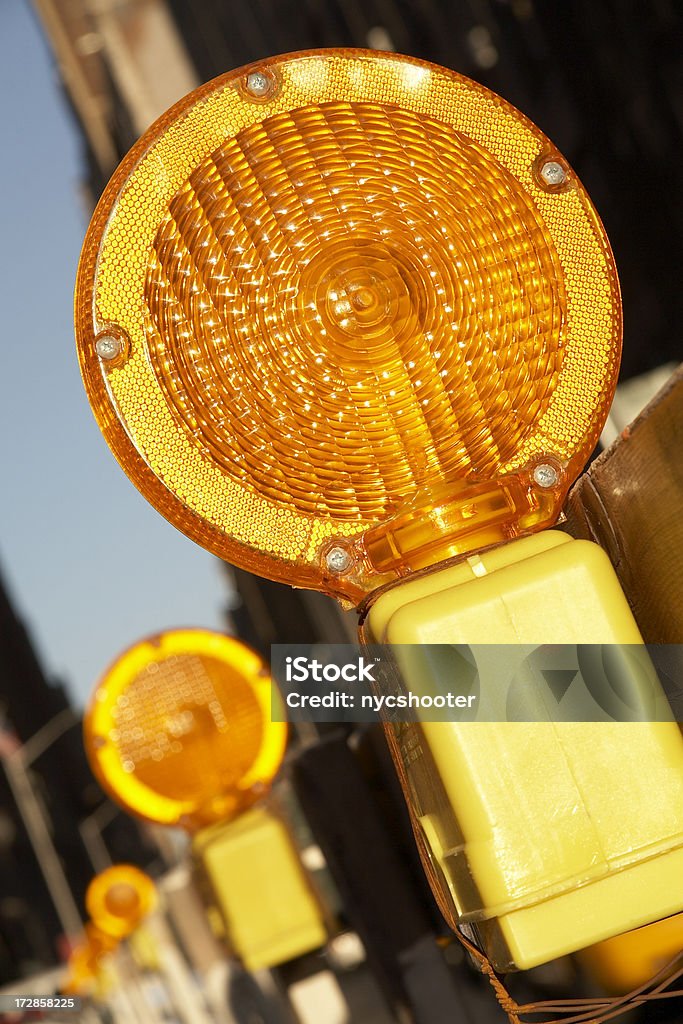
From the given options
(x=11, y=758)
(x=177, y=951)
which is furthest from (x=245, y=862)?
(x=11, y=758)

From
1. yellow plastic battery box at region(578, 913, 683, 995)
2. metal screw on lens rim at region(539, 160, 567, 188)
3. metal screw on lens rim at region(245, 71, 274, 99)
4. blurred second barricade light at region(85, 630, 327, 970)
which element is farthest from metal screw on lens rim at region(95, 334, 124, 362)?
blurred second barricade light at region(85, 630, 327, 970)

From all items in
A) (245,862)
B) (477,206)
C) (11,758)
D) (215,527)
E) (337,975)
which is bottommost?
(337,975)

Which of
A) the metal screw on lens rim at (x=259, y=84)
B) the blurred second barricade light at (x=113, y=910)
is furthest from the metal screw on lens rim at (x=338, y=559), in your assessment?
the blurred second barricade light at (x=113, y=910)

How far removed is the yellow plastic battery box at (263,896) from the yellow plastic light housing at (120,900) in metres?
3.05

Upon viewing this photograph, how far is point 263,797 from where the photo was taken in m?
1.87

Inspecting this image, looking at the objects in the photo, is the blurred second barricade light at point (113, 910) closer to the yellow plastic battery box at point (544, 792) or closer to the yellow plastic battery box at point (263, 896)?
the yellow plastic battery box at point (263, 896)

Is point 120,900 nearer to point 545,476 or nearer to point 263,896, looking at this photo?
point 263,896

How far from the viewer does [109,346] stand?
69 centimetres

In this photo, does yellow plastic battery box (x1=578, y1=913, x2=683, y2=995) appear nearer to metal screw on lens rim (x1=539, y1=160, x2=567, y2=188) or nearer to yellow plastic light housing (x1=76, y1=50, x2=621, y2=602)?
yellow plastic light housing (x1=76, y1=50, x2=621, y2=602)

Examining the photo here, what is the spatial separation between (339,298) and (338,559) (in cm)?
16

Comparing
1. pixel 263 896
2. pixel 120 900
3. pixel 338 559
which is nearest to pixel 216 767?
pixel 263 896

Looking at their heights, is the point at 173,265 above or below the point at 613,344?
above

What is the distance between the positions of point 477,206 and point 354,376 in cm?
13

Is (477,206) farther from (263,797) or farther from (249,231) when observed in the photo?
(263,797)
